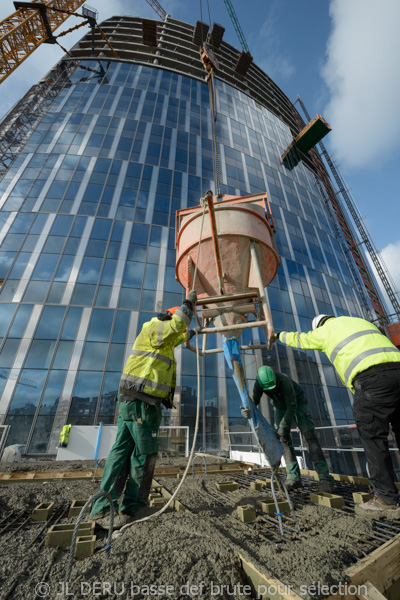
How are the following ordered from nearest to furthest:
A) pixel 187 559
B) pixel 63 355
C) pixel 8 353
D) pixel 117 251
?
pixel 187 559 < pixel 8 353 < pixel 63 355 < pixel 117 251

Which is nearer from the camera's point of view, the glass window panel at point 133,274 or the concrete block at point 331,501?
the concrete block at point 331,501

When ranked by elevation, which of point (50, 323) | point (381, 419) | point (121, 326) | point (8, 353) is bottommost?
point (381, 419)

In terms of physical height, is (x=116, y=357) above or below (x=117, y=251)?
below

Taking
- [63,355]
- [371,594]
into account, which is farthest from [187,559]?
[63,355]

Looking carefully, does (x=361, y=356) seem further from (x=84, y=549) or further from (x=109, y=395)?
(x=109, y=395)

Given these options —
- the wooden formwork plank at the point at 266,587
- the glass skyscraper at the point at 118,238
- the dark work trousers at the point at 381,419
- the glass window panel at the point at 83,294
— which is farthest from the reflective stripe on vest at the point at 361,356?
the glass window panel at the point at 83,294

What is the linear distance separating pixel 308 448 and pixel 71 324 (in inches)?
435

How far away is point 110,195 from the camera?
15758mm

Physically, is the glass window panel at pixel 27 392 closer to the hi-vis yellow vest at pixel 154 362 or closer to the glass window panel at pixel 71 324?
the glass window panel at pixel 71 324

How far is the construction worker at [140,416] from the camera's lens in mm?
2492

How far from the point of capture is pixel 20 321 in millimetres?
11695

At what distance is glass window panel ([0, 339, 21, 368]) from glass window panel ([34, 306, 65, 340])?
2.88 feet

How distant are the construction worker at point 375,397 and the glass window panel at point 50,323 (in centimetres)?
1203

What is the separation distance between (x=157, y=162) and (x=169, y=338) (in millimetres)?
18001
